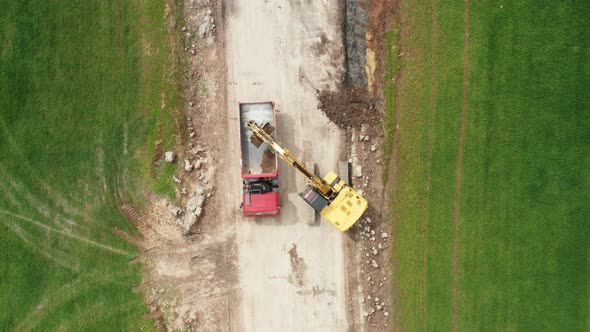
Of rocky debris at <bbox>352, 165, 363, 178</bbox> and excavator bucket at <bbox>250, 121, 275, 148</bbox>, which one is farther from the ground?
excavator bucket at <bbox>250, 121, 275, 148</bbox>

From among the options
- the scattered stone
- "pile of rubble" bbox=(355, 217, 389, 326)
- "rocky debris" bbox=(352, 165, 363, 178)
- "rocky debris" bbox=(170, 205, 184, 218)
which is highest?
"rocky debris" bbox=(352, 165, 363, 178)

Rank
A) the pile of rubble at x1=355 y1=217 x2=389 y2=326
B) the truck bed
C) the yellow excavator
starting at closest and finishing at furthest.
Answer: the yellow excavator, the truck bed, the pile of rubble at x1=355 y1=217 x2=389 y2=326

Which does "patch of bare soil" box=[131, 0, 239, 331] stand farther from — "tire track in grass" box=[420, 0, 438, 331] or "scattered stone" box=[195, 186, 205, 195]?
"tire track in grass" box=[420, 0, 438, 331]

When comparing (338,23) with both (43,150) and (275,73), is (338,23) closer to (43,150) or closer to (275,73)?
(275,73)

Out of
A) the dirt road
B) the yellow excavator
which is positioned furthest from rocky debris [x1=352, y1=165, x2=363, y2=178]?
the yellow excavator

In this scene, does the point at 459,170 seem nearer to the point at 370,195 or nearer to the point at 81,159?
the point at 370,195

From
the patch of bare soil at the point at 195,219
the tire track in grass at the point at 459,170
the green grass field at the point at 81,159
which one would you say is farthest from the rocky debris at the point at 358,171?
the green grass field at the point at 81,159
